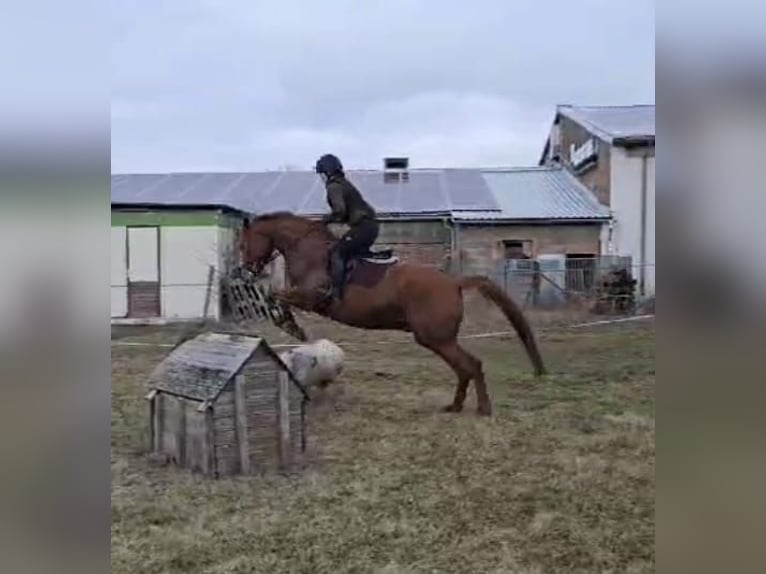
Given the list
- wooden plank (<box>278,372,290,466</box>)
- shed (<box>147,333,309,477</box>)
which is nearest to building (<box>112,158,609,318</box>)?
shed (<box>147,333,309,477</box>)

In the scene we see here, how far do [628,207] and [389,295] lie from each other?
0.52 m

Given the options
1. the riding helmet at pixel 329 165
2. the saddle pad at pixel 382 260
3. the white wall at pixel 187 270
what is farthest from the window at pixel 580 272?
the white wall at pixel 187 270

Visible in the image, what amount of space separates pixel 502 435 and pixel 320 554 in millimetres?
420

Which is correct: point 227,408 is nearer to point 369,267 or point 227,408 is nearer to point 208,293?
point 208,293

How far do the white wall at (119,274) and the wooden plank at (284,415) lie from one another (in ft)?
1.14

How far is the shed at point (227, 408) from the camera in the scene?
157cm

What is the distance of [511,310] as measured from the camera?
1.56m

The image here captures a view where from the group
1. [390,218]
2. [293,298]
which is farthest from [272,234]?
[390,218]

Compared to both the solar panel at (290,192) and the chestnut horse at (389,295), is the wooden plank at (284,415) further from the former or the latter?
the solar panel at (290,192)
